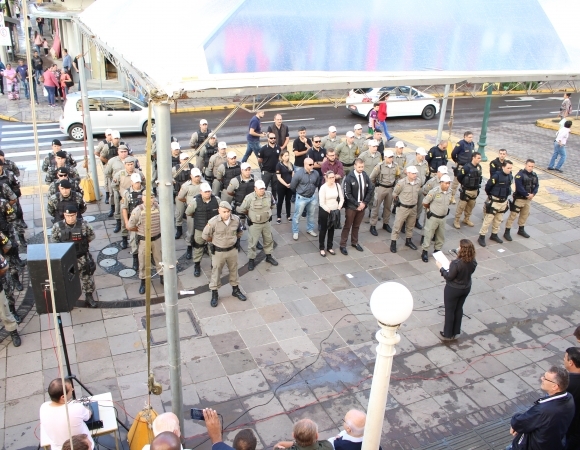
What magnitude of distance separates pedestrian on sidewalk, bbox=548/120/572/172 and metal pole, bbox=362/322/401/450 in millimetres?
13171

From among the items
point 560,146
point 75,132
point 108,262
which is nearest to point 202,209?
point 108,262

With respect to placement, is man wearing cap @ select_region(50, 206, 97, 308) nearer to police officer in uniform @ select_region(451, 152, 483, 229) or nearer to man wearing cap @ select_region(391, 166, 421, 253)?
man wearing cap @ select_region(391, 166, 421, 253)

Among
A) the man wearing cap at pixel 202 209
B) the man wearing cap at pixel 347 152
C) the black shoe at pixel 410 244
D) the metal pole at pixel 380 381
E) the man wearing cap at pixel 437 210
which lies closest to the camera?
the metal pole at pixel 380 381

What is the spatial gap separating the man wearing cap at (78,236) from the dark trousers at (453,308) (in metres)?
5.38

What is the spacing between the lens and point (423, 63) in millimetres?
6926

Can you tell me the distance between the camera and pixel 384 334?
144 inches

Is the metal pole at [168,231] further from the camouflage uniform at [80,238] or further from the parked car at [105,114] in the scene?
the parked car at [105,114]

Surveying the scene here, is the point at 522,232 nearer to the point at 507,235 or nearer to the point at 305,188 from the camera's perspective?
the point at 507,235

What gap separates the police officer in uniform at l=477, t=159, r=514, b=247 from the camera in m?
10.5

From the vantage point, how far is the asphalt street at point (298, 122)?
16.7 metres

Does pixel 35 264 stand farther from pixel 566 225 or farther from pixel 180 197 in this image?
pixel 566 225

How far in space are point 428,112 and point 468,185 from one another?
11862 millimetres

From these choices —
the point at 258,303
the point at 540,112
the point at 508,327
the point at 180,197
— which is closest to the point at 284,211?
the point at 180,197

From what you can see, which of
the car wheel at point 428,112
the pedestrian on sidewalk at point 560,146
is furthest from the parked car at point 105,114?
the pedestrian on sidewalk at point 560,146
